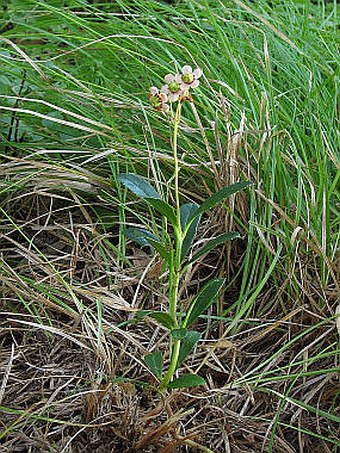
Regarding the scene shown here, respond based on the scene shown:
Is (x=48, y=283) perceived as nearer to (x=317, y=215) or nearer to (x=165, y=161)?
(x=165, y=161)

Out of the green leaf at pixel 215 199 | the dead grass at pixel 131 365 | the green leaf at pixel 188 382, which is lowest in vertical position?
the dead grass at pixel 131 365

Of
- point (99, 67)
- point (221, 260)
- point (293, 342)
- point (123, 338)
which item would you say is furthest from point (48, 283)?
point (99, 67)

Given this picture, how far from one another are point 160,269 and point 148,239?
233mm

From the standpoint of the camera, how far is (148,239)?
974 millimetres

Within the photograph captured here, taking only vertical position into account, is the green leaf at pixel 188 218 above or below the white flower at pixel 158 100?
below

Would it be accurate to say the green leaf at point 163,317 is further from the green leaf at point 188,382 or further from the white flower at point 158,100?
the white flower at point 158,100

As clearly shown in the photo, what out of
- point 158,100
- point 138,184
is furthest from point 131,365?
point 158,100

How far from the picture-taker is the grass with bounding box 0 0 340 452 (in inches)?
41.1

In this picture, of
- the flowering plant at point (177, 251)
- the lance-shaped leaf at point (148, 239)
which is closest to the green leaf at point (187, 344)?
the flowering plant at point (177, 251)

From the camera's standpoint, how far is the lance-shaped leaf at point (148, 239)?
3.18 ft

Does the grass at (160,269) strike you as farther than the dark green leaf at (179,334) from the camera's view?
Yes

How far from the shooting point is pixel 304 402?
3.54ft

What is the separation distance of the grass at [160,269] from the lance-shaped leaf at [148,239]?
13 centimetres

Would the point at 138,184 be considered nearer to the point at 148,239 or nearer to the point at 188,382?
the point at 148,239
